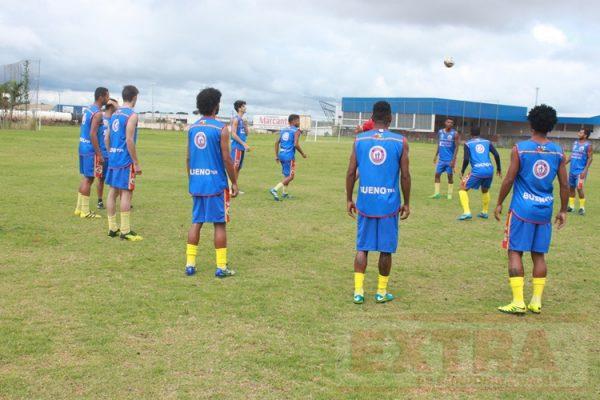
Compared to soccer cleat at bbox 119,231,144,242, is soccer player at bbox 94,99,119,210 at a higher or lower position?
higher

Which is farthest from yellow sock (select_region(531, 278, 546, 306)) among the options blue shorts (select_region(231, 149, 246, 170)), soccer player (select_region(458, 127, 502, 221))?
blue shorts (select_region(231, 149, 246, 170))

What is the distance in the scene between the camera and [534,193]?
6.52m

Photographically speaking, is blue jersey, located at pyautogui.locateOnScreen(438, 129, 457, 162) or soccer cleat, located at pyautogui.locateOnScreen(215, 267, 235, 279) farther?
blue jersey, located at pyautogui.locateOnScreen(438, 129, 457, 162)

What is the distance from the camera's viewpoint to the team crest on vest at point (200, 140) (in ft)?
24.1

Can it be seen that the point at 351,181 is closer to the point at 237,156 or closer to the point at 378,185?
the point at 378,185

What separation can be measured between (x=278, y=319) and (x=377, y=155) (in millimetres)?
2091

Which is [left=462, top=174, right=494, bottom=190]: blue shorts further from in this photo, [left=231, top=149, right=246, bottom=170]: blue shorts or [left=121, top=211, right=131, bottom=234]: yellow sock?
[left=121, top=211, right=131, bottom=234]: yellow sock

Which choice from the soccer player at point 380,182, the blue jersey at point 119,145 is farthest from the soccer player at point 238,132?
the soccer player at point 380,182

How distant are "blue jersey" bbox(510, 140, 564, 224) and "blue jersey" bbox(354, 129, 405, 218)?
1373 millimetres

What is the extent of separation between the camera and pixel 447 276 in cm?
809

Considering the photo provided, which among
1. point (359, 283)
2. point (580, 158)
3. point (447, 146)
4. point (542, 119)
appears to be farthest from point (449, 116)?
point (359, 283)

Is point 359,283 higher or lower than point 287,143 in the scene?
lower

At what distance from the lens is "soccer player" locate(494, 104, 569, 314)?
649cm

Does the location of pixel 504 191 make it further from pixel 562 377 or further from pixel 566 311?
pixel 562 377
